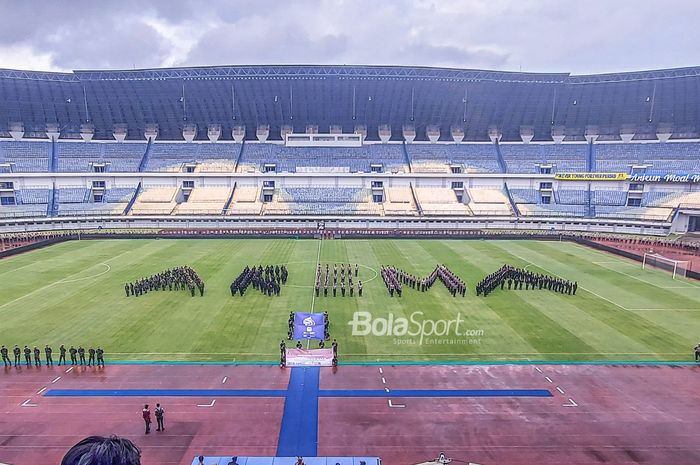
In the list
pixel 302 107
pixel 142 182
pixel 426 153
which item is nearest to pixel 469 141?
pixel 426 153

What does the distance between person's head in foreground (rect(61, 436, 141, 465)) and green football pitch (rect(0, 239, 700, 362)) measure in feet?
49.5

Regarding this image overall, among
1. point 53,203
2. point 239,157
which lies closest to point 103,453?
point 239,157

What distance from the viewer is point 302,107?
62125mm

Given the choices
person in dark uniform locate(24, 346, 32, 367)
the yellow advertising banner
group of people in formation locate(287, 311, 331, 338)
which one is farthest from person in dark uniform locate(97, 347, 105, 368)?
the yellow advertising banner

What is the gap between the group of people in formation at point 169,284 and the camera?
24703 millimetres

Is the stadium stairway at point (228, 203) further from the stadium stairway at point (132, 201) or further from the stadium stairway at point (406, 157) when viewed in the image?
the stadium stairway at point (406, 157)

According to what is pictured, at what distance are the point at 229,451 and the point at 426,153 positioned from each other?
191 feet

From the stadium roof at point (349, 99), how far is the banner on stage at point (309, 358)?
156 ft

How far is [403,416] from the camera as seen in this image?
1299 cm

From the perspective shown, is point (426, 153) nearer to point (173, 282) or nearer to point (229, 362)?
point (173, 282)

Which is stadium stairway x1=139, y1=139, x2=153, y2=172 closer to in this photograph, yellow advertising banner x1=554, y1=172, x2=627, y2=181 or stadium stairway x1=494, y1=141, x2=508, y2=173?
stadium stairway x1=494, y1=141, x2=508, y2=173

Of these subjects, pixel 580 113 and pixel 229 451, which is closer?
pixel 229 451

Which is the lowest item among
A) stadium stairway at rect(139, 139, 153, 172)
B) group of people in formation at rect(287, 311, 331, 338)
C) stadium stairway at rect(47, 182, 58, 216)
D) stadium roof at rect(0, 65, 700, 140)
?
group of people in formation at rect(287, 311, 331, 338)

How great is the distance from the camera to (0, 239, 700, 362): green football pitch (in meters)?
17.8
